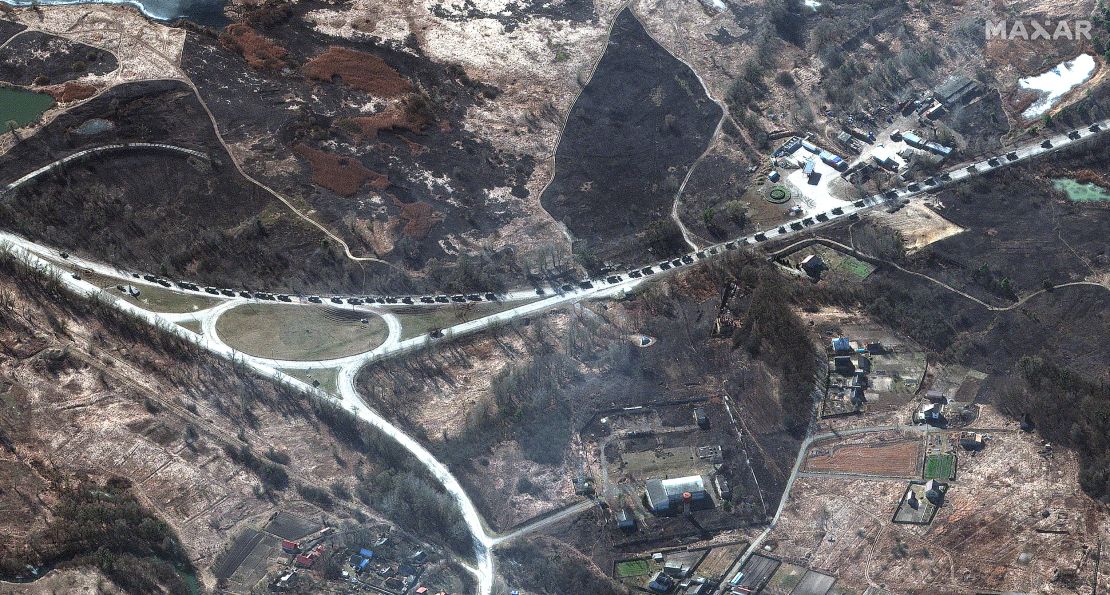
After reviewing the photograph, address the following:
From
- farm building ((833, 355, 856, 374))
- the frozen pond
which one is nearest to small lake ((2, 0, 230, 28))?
farm building ((833, 355, 856, 374))

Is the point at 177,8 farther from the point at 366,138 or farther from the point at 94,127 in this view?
the point at 366,138

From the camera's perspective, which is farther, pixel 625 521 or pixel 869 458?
pixel 869 458

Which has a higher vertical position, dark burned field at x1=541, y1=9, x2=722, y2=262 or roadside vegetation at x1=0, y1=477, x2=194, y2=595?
dark burned field at x1=541, y1=9, x2=722, y2=262

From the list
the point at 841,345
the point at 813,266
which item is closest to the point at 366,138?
the point at 813,266

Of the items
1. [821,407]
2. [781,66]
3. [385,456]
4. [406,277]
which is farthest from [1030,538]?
[781,66]

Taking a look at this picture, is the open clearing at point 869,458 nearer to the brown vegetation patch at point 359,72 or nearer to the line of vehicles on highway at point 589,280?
the line of vehicles on highway at point 589,280

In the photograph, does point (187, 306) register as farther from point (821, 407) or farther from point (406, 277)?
point (821, 407)

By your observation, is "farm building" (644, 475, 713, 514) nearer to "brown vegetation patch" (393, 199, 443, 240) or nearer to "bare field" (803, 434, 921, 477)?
"bare field" (803, 434, 921, 477)
